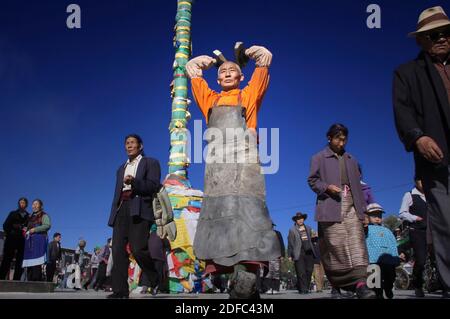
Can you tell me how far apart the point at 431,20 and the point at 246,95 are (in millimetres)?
1908

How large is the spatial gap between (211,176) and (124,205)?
1.69 metres

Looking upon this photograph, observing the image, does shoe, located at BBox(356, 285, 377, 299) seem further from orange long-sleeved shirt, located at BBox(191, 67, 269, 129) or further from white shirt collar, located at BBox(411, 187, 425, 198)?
white shirt collar, located at BBox(411, 187, 425, 198)

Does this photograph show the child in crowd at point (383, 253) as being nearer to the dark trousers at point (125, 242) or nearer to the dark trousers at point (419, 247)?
the dark trousers at point (419, 247)

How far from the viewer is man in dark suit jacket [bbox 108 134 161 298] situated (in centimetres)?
557

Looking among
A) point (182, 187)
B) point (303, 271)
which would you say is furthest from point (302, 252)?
point (182, 187)

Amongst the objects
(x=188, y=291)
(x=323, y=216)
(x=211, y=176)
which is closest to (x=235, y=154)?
(x=211, y=176)

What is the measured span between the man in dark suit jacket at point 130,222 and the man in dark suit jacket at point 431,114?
11.0ft

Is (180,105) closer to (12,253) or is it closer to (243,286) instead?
(12,253)

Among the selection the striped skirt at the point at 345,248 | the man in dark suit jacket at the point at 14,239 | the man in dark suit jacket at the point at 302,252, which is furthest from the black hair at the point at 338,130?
the man in dark suit jacket at the point at 14,239

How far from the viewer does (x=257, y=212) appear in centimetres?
425

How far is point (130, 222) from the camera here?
18.5 feet

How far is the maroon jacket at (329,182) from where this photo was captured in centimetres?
520

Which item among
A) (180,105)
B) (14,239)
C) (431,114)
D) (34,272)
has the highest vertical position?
(180,105)

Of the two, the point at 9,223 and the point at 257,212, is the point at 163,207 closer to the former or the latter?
the point at 257,212
